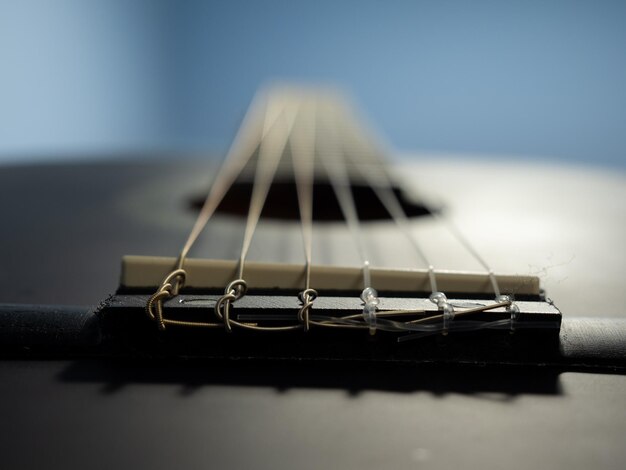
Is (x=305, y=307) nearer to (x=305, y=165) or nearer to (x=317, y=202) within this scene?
(x=317, y=202)

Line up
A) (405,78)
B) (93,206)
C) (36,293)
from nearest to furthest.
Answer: (36,293) → (93,206) → (405,78)

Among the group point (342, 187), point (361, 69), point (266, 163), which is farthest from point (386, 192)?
point (361, 69)

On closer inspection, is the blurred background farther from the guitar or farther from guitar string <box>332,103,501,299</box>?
the guitar

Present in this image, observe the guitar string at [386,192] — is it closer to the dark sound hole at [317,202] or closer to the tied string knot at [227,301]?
the dark sound hole at [317,202]

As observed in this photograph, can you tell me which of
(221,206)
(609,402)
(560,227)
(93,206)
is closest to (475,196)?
(560,227)

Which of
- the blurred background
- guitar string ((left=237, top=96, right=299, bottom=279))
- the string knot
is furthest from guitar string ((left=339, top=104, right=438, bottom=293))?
the blurred background

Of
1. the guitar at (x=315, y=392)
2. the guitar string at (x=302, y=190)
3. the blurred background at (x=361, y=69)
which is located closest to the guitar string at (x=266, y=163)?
the guitar string at (x=302, y=190)

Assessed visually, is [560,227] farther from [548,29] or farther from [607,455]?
[548,29]
